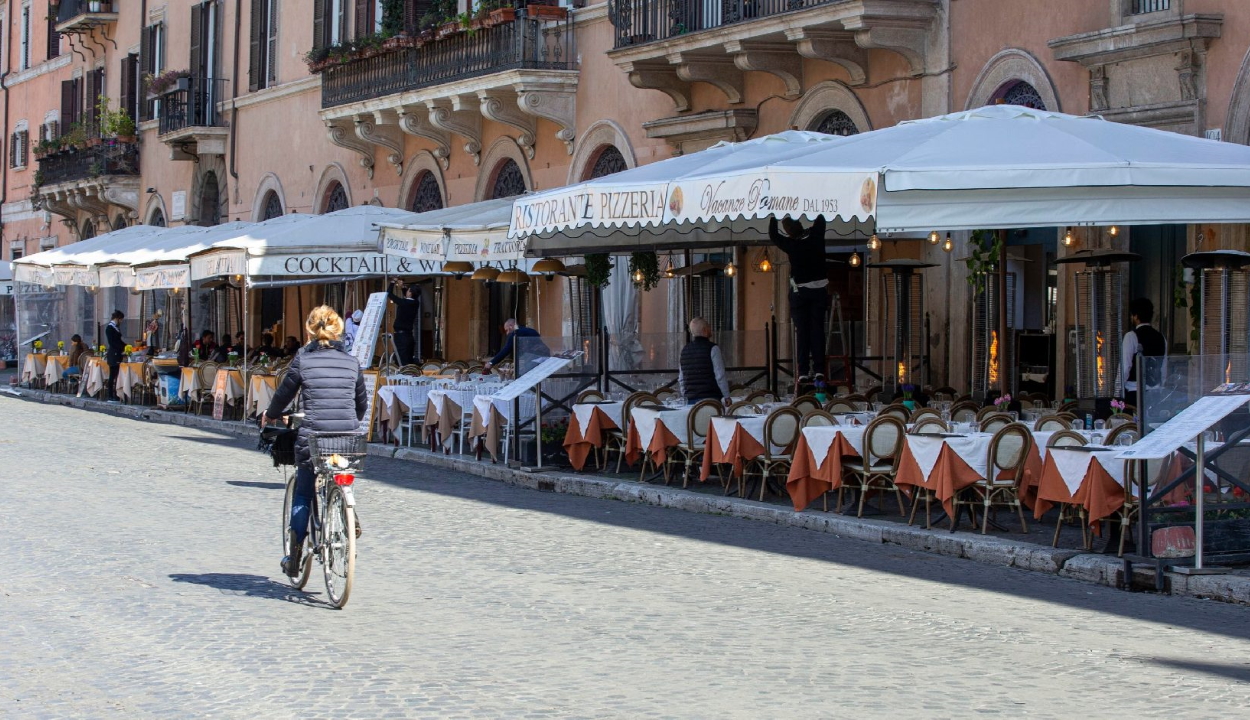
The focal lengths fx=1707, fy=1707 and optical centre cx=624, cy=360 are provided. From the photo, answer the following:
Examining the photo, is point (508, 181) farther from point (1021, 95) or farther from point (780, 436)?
point (780, 436)

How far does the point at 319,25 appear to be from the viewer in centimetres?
3228

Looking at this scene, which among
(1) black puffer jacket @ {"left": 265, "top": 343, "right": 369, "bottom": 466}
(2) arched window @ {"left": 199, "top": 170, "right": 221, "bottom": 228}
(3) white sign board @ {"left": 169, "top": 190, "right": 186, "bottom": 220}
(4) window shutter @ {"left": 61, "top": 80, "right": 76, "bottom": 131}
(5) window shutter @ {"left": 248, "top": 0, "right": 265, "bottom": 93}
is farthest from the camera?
(4) window shutter @ {"left": 61, "top": 80, "right": 76, "bottom": 131}

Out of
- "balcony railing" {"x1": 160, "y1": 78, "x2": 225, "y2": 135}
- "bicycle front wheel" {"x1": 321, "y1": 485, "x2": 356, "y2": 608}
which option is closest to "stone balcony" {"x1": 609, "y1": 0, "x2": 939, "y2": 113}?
"bicycle front wheel" {"x1": 321, "y1": 485, "x2": 356, "y2": 608}

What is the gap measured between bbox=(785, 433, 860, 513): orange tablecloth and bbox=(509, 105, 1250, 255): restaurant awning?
6.18ft

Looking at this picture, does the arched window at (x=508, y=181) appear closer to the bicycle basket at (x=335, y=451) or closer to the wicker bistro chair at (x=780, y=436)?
the wicker bistro chair at (x=780, y=436)

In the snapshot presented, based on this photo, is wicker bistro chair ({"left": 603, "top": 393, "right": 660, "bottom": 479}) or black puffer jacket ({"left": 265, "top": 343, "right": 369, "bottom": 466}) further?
wicker bistro chair ({"left": 603, "top": 393, "right": 660, "bottom": 479})

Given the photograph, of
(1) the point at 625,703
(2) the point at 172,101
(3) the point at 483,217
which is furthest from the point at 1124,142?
(2) the point at 172,101

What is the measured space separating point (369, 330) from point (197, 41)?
69.4 ft

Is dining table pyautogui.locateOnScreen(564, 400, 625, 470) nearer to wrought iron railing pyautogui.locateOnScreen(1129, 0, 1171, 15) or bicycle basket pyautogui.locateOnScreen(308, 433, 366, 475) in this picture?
wrought iron railing pyautogui.locateOnScreen(1129, 0, 1171, 15)

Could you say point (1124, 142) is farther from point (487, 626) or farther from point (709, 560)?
point (487, 626)

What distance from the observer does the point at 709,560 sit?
1082cm

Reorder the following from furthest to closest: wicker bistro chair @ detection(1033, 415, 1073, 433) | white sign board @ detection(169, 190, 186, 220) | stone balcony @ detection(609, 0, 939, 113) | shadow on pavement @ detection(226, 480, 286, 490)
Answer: white sign board @ detection(169, 190, 186, 220), stone balcony @ detection(609, 0, 939, 113), shadow on pavement @ detection(226, 480, 286, 490), wicker bistro chair @ detection(1033, 415, 1073, 433)

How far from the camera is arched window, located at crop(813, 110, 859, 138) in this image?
20.3m

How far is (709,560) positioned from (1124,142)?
13.8ft
